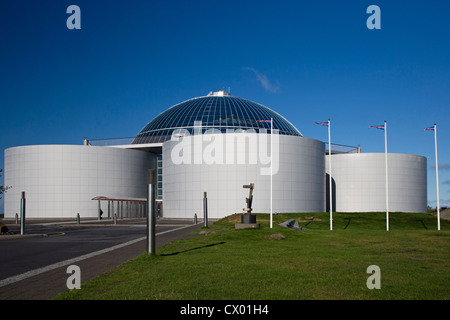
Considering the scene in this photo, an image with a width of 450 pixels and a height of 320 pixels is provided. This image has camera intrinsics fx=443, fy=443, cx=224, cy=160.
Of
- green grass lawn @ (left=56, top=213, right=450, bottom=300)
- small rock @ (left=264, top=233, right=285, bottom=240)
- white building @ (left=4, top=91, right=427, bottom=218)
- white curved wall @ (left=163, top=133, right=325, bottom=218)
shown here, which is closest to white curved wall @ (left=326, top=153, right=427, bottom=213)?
white building @ (left=4, top=91, right=427, bottom=218)

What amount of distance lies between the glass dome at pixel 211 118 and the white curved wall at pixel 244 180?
10.7m

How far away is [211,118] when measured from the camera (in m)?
74.8

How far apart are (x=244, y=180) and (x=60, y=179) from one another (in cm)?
2927

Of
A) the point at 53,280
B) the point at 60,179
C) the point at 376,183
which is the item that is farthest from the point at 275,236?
the point at 376,183

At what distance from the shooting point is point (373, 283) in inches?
380

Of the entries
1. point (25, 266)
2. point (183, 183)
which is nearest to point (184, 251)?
point (25, 266)

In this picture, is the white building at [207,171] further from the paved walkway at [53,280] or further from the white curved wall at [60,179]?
the paved walkway at [53,280]

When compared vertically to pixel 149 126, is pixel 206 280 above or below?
below

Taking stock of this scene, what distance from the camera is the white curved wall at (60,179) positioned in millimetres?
67750

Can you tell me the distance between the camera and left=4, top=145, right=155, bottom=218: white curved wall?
222 feet

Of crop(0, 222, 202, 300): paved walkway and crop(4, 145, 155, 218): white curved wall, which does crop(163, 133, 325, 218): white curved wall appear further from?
crop(0, 222, 202, 300): paved walkway

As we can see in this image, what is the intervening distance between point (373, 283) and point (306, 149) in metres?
54.5

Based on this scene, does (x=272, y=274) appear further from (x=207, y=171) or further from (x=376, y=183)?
(x=376, y=183)
